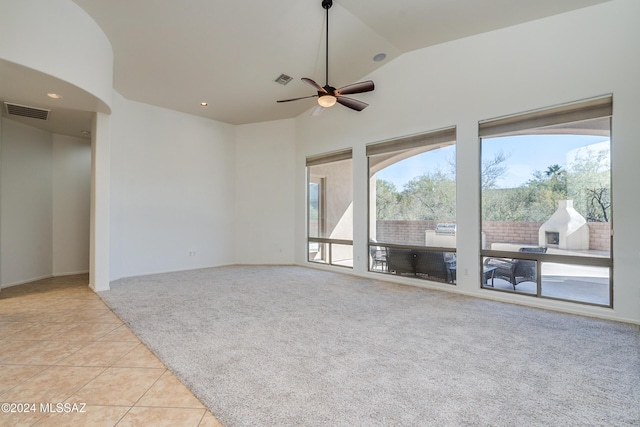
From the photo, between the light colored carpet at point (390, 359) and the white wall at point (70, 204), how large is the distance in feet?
9.69

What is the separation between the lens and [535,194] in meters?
4.09

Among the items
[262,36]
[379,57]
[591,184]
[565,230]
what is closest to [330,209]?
[379,57]

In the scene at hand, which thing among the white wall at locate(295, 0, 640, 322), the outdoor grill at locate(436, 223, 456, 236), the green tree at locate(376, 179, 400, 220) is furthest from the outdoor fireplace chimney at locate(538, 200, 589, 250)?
the green tree at locate(376, 179, 400, 220)

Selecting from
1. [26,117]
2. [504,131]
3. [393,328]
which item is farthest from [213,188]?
[504,131]

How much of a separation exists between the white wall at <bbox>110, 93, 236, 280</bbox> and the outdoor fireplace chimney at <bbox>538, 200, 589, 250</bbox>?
6.35m

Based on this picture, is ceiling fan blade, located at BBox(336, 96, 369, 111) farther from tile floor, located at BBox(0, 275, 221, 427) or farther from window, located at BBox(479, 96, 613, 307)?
tile floor, located at BBox(0, 275, 221, 427)

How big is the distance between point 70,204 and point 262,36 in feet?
17.9

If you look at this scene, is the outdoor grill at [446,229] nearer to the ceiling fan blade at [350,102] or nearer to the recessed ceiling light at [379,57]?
the ceiling fan blade at [350,102]

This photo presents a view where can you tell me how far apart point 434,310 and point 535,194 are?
214 centimetres

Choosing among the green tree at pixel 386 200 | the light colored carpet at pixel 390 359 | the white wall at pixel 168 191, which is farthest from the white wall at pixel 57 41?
the green tree at pixel 386 200

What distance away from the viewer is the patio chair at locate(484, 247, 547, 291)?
407 centimetres

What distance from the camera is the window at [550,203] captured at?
11.9 feet

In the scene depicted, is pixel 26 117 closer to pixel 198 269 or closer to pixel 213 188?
pixel 213 188

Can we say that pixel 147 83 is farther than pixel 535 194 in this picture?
Yes
